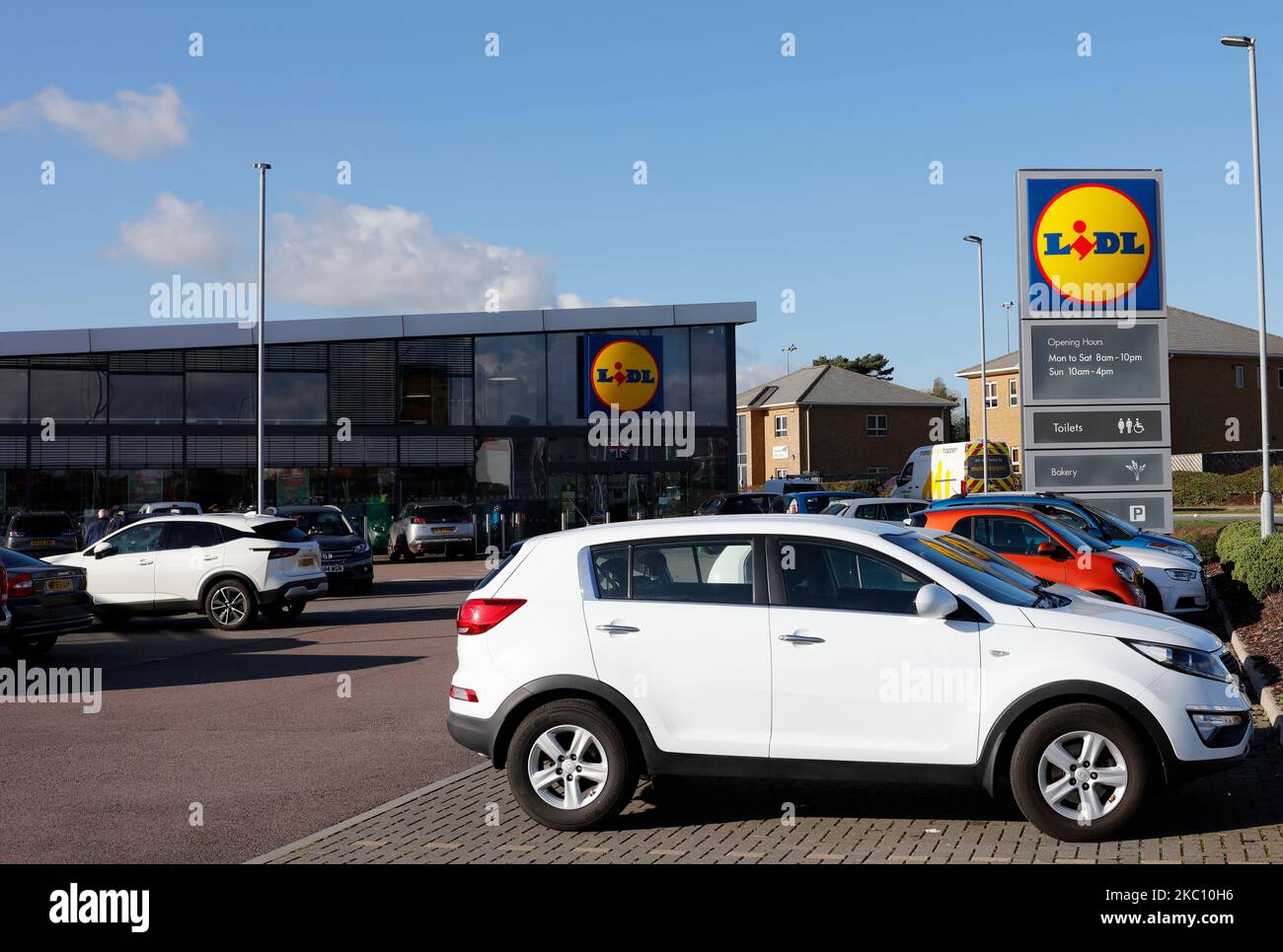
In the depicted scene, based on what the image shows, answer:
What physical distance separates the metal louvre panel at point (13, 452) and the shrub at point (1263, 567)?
34.3m

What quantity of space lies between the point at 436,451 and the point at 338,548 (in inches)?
643

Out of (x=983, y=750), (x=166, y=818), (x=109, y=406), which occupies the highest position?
(x=109, y=406)

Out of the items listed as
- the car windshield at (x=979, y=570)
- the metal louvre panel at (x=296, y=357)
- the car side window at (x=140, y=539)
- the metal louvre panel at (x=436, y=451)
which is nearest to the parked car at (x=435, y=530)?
the metal louvre panel at (x=436, y=451)

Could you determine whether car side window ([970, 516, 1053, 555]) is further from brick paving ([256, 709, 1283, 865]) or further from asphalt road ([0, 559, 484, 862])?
brick paving ([256, 709, 1283, 865])

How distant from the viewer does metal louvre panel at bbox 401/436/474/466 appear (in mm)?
40781

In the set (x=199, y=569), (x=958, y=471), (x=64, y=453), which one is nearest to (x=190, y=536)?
(x=199, y=569)

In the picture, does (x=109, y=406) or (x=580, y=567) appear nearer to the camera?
(x=580, y=567)

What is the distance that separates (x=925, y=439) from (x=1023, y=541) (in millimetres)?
57324

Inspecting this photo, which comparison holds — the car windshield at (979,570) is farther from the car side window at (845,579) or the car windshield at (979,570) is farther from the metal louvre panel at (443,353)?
the metal louvre panel at (443,353)

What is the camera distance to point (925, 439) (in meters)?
71.6

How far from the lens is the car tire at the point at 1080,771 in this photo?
21.3 ft
